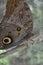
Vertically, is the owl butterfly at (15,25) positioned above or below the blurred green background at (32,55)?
above

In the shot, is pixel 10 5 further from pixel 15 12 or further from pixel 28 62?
pixel 28 62

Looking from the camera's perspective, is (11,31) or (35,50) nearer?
(11,31)

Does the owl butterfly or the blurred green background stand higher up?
the owl butterfly

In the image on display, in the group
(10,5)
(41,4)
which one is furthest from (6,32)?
(41,4)

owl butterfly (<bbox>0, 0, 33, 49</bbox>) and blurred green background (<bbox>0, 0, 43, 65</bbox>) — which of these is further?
blurred green background (<bbox>0, 0, 43, 65</bbox>)

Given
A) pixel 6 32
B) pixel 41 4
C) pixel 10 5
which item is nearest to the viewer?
pixel 10 5

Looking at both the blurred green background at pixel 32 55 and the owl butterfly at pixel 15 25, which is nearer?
the owl butterfly at pixel 15 25

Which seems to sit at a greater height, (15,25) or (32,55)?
(15,25)

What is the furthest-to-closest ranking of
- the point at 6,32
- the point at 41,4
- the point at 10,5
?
1. the point at 41,4
2. the point at 6,32
3. the point at 10,5
